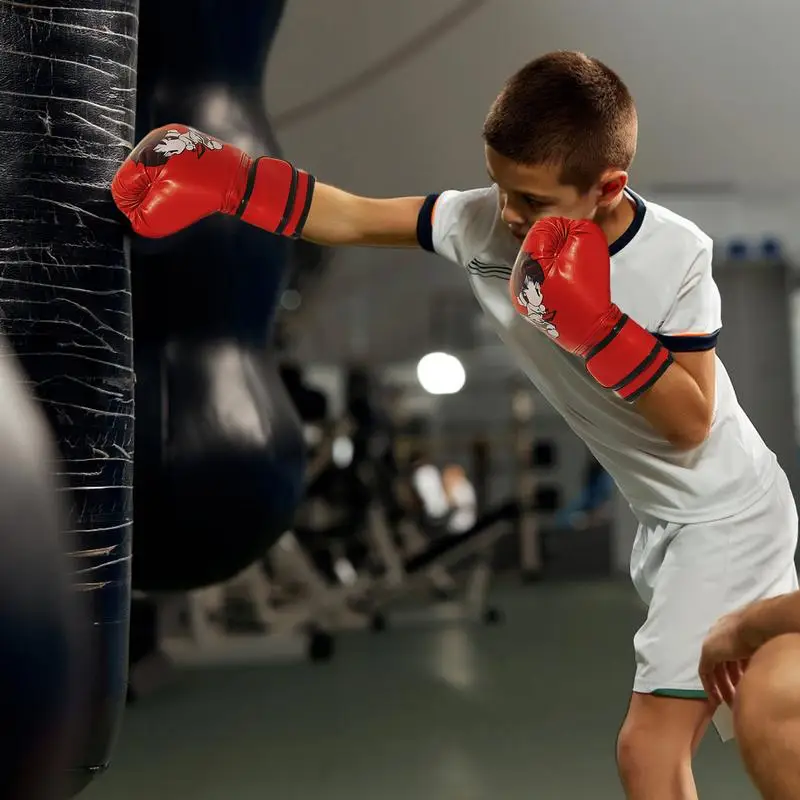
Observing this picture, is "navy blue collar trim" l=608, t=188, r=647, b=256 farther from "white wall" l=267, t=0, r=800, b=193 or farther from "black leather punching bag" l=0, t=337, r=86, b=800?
"white wall" l=267, t=0, r=800, b=193

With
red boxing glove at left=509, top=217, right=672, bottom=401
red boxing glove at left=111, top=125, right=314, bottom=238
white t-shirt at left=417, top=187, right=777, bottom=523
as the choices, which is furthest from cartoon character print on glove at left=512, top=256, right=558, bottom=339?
red boxing glove at left=111, top=125, right=314, bottom=238

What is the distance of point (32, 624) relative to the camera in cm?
75

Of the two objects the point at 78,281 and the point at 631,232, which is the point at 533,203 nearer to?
the point at 631,232

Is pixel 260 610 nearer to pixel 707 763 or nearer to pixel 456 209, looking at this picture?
pixel 707 763

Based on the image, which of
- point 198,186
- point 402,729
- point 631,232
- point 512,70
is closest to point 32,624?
point 198,186

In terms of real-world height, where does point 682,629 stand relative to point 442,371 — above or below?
above

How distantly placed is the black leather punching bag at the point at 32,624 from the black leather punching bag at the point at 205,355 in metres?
0.36

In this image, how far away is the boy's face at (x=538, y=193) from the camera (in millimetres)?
979

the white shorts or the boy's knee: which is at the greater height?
the white shorts

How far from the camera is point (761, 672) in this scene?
2.67 feet

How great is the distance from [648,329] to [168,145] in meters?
0.51

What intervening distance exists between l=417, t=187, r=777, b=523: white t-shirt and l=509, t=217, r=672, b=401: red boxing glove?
0.27 feet

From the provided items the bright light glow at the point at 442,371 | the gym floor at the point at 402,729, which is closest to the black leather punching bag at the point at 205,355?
the gym floor at the point at 402,729

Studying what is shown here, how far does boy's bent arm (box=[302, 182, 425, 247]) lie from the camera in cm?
111
